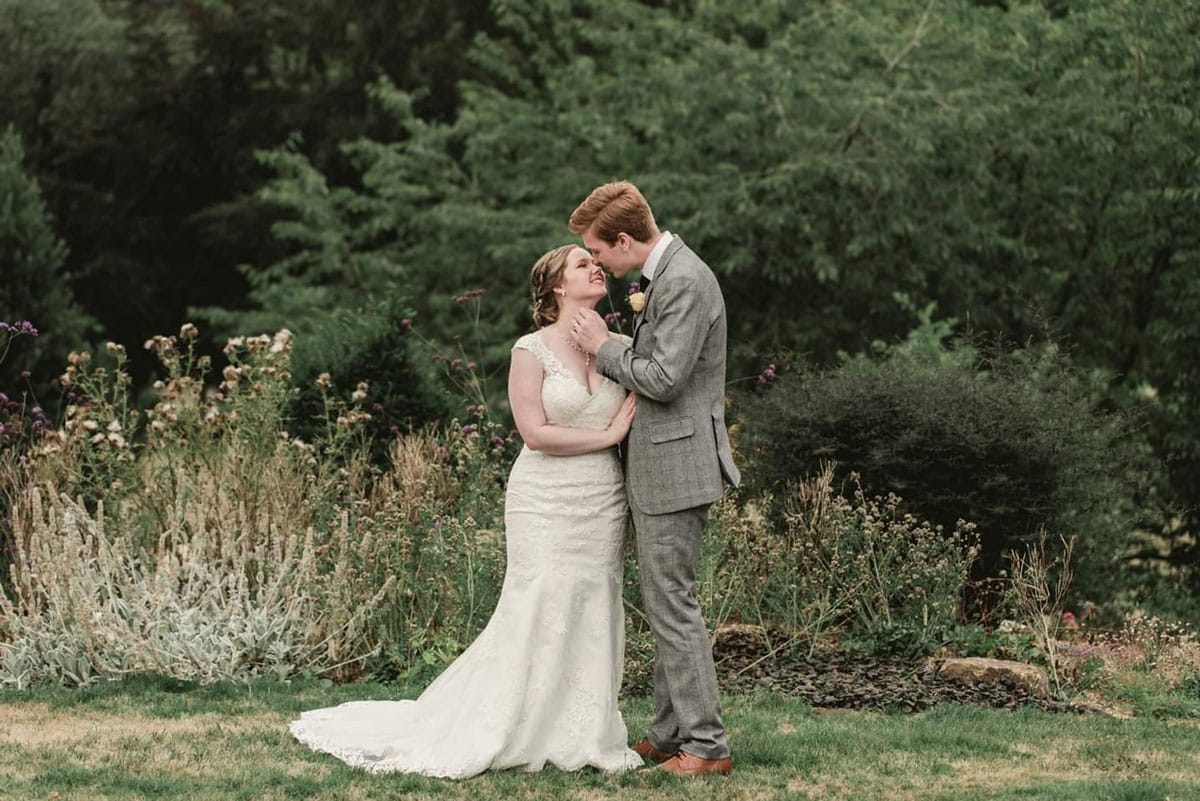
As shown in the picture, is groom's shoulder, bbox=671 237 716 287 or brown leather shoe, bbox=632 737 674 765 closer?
groom's shoulder, bbox=671 237 716 287

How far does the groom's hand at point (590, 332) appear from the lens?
559cm

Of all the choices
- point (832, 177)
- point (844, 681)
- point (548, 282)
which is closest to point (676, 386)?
point (548, 282)

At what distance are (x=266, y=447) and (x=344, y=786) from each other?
375 centimetres

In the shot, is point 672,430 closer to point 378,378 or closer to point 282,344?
point 282,344

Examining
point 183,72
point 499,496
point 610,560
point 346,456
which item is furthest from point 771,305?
point 183,72

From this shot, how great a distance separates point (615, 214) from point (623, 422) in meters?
0.75

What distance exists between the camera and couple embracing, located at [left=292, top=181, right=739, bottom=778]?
5.52 meters

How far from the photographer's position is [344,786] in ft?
Result: 18.1

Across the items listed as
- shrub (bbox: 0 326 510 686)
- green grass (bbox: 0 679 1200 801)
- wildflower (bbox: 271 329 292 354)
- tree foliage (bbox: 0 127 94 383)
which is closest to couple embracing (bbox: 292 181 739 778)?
green grass (bbox: 0 679 1200 801)

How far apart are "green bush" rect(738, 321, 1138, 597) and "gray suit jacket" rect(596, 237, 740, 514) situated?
3441mm

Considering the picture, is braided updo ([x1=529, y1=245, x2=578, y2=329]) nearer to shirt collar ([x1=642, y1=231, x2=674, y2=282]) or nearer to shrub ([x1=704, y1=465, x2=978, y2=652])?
shirt collar ([x1=642, y1=231, x2=674, y2=282])

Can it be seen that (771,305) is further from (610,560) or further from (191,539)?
(610,560)

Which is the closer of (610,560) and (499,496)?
(610,560)

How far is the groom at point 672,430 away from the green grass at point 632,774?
0.37 meters
